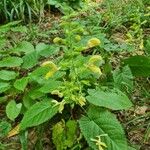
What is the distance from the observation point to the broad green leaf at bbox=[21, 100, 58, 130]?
2246 millimetres

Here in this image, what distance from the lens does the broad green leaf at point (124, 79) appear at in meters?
2.61

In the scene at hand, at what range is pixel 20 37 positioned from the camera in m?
4.02

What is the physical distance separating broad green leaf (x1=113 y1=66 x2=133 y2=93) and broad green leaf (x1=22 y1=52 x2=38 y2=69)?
0.56m

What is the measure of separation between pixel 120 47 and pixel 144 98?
43 cm

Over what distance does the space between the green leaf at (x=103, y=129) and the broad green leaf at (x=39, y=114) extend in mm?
175

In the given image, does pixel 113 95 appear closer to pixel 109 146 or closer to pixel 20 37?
pixel 109 146

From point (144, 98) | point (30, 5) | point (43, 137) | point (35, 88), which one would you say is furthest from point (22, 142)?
point (30, 5)

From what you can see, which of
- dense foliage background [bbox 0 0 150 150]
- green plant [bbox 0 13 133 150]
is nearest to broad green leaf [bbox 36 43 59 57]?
dense foliage background [bbox 0 0 150 150]

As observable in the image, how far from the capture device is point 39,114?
229 centimetres

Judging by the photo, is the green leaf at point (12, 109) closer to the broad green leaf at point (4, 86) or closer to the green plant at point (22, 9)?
the broad green leaf at point (4, 86)

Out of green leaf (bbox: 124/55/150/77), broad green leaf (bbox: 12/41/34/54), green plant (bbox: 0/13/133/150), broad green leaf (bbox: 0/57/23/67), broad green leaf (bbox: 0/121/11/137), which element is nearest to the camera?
green plant (bbox: 0/13/133/150)

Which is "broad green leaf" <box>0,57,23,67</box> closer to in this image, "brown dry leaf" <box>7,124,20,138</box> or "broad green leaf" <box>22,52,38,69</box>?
"broad green leaf" <box>22,52,38,69</box>

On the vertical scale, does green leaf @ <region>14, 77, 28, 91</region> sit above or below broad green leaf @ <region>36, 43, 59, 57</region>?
below

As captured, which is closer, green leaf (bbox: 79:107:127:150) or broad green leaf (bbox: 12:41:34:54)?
green leaf (bbox: 79:107:127:150)
